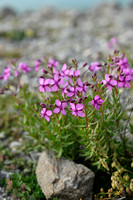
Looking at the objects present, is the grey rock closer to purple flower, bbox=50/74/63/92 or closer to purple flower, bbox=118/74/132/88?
purple flower, bbox=50/74/63/92

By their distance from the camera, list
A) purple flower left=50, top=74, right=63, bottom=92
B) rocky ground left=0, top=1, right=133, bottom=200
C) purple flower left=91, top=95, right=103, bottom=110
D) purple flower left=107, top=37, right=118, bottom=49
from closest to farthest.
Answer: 1. purple flower left=91, top=95, right=103, bottom=110
2. purple flower left=50, top=74, right=63, bottom=92
3. purple flower left=107, top=37, right=118, bottom=49
4. rocky ground left=0, top=1, right=133, bottom=200

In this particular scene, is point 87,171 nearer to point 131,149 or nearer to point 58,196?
point 58,196

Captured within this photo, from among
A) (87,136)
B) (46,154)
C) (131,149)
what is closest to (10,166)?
(46,154)

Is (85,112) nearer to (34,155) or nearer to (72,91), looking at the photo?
(72,91)

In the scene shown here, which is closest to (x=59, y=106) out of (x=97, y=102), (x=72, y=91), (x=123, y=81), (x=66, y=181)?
(x=72, y=91)

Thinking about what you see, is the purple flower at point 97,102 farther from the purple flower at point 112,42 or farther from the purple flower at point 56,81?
the purple flower at point 112,42

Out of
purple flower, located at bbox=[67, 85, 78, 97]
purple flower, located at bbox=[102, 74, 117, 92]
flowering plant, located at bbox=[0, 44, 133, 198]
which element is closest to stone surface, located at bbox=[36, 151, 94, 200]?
flowering plant, located at bbox=[0, 44, 133, 198]

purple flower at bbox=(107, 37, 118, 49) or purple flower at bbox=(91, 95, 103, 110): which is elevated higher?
purple flower at bbox=(107, 37, 118, 49)
